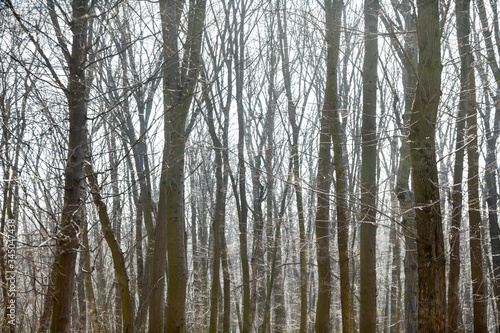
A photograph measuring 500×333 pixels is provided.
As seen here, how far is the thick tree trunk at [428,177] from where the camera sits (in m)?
4.91

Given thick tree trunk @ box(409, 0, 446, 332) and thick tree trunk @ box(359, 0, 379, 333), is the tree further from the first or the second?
thick tree trunk @ box(409, 0, 446, 332)

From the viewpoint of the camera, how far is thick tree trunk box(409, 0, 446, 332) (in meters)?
4.91

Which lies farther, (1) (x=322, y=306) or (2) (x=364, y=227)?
(1) (x=322, y=306)

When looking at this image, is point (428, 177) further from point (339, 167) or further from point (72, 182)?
point (72, 182)

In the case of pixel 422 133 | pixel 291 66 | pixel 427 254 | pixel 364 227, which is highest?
pixel 291 66

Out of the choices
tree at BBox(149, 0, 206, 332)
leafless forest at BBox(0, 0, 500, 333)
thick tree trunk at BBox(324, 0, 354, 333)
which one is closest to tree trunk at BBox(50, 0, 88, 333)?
leafless forest at BBox(0, 0, 500, 333)

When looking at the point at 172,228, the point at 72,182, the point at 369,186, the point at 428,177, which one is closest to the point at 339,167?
the point at 369,186

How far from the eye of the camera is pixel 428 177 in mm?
5195

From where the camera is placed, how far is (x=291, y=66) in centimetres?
1420

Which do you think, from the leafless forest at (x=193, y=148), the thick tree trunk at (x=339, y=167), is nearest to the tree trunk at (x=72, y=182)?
the leafless forest at (x=193, y=148)

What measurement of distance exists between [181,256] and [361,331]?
312 cm

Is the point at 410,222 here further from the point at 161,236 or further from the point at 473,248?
the point at 161,236

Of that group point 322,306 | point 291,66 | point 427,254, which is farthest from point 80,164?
point 291,66

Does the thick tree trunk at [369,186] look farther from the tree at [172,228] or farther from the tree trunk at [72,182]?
the tree trunk at [72,182]
